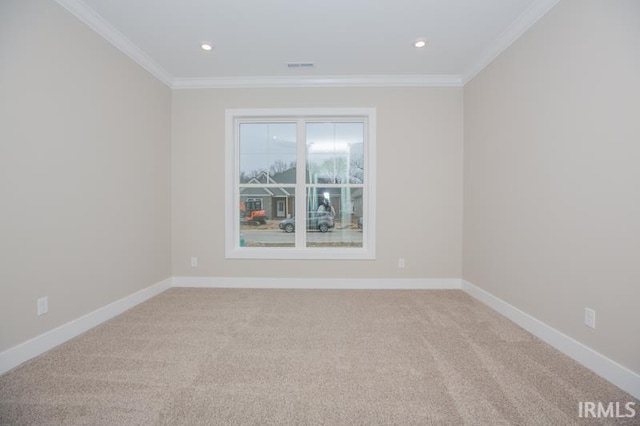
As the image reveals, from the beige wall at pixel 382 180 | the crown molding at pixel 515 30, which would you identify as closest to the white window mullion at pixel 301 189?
the beige wall at pixel 382 180

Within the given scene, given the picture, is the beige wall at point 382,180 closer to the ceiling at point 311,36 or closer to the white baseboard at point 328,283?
the white baseboard at point 328,283

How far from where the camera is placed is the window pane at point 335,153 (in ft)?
12.2

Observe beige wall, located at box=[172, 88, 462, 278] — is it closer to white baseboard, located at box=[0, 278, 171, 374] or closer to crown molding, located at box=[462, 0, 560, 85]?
crown molding, located at box=[462, 0, 560, 85]

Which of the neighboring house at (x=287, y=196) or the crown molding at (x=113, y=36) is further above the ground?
the crown molding at (x=113, y=36)

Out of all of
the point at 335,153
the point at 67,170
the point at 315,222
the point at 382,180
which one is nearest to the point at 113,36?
the point at 67,170

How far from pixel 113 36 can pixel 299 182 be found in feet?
7.91

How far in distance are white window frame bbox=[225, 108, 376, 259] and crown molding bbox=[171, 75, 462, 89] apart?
315mm

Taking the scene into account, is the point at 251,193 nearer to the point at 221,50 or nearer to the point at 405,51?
the point at 221,50

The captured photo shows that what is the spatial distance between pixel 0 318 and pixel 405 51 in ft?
13.1

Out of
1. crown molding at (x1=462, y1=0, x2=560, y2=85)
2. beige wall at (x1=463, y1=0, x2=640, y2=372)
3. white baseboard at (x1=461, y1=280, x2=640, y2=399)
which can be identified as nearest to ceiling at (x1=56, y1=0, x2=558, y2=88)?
crown molding at (x1=462, y1=0, x2=560, y2=85)

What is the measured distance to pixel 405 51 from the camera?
2881mm

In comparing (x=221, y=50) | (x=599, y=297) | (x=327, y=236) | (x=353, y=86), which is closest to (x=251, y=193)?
(x=327, y=236)

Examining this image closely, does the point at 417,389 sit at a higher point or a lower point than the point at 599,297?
lower

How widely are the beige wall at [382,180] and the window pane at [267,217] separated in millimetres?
311
